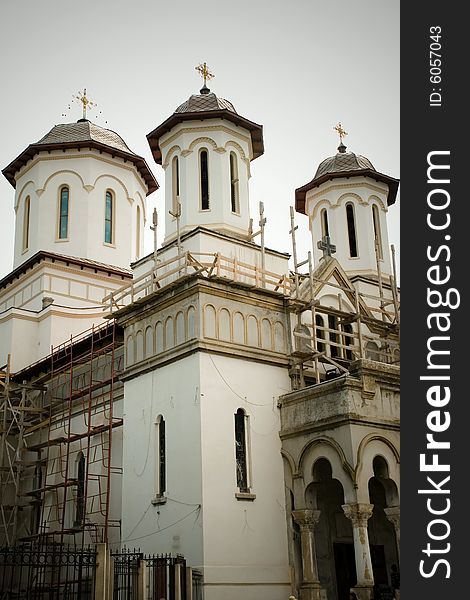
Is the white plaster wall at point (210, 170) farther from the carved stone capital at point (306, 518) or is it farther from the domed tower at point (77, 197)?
the carved stone capital at point (306, 518)

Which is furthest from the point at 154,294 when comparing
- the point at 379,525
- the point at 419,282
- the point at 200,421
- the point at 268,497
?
the point at 419,282

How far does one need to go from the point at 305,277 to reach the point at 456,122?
13439 millimetres

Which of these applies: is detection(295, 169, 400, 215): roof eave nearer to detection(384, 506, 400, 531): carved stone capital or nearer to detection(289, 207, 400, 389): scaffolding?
detection(289, 207, 400, 389): scaffolding

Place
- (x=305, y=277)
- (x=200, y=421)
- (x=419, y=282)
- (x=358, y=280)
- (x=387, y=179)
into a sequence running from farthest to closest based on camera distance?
(x=387, y=179) → (x=358, y=280) → (x=305, y=277) → (x=200, y=421) → (x=419, y=282)

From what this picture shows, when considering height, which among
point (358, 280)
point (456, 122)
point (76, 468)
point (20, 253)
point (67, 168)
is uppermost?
point (67, 168)

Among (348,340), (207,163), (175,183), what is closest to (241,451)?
(348,340)

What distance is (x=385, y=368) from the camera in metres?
19.2

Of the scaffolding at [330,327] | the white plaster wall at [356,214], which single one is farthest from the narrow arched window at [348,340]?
the white plaster wall at [356,214]

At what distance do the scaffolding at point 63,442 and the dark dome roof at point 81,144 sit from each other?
340 inches

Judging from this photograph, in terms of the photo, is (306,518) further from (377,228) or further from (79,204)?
(79,204)

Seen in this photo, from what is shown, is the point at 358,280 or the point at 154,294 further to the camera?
the point at 358,280

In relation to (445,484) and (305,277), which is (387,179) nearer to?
(305,277)

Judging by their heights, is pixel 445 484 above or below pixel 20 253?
below

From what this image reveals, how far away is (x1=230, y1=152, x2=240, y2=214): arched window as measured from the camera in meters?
24.3
